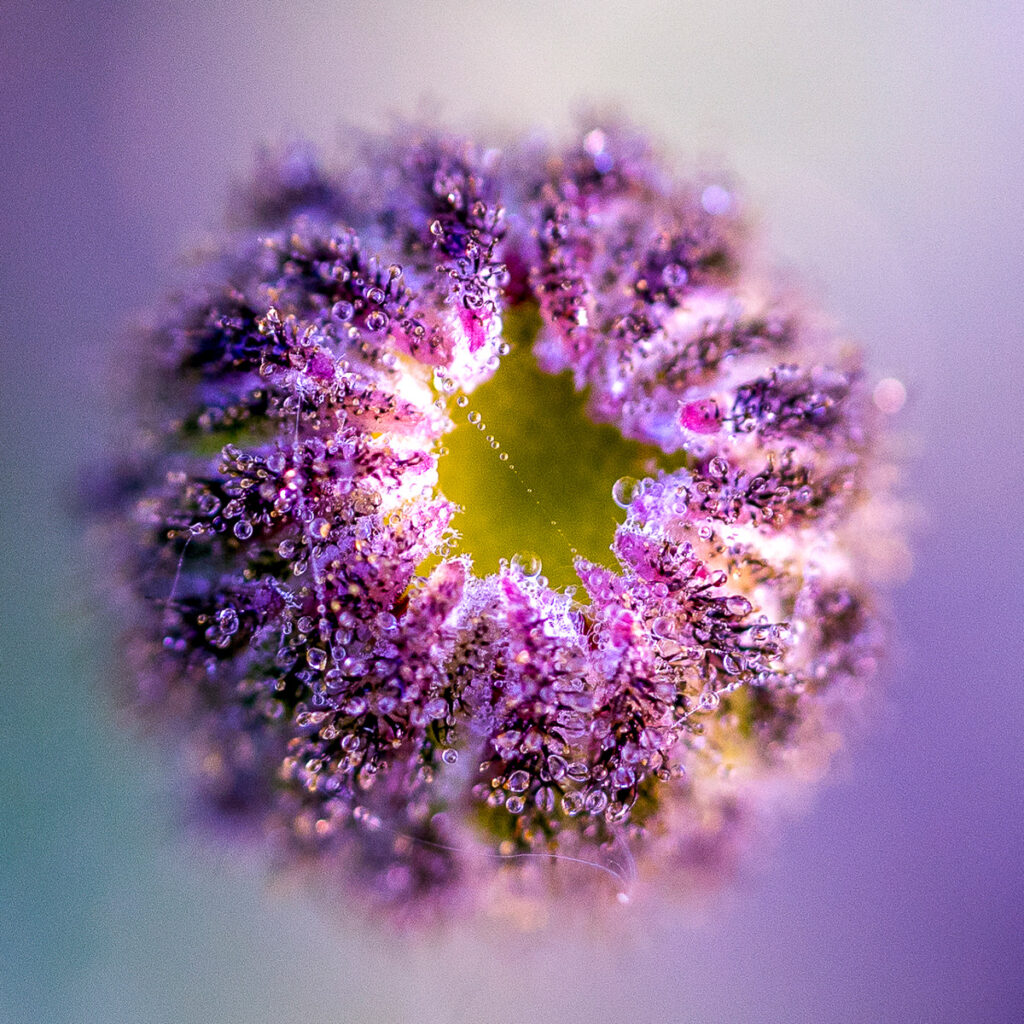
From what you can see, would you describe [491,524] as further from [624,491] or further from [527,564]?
[624,491]

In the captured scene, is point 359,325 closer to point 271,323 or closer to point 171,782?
point 271,323

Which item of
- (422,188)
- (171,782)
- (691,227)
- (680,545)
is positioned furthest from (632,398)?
(171,782)

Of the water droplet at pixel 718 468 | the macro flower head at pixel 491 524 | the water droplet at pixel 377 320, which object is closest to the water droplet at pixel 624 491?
the macro flower head at pixel 491 524

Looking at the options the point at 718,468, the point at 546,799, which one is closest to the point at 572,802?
the point at 546,799

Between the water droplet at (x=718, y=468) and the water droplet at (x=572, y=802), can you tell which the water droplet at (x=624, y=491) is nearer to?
the water droplet at (x=718, y=468)

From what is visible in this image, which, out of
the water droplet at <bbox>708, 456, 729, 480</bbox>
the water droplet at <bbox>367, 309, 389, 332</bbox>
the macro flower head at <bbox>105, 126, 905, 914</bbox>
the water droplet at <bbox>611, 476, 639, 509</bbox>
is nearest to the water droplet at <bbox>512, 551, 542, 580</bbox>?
the macro flower head at <bbox>105, 126, 905, 914</bbox>
